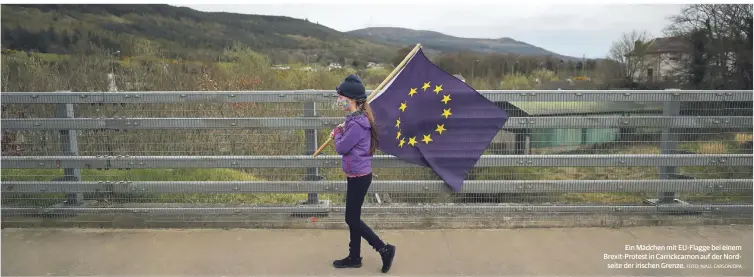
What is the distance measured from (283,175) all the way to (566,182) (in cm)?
268

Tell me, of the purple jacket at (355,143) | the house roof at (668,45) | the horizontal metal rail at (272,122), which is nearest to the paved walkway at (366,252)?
the purple jacket at (355,143)

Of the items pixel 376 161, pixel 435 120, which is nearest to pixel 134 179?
pixel 376 161

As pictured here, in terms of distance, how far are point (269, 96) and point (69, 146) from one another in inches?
77.7

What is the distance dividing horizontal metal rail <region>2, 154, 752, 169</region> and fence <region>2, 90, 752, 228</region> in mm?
11

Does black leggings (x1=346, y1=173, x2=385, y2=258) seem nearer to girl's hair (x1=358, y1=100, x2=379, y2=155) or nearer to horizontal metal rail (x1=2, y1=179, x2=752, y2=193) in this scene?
girl's hair (x1=358, y1=100, x2=379, y2=155)

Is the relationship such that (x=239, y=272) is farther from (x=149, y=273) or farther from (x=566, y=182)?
(x=566, y=182)

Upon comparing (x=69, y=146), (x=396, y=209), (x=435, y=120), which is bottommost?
(x=396, y=209)

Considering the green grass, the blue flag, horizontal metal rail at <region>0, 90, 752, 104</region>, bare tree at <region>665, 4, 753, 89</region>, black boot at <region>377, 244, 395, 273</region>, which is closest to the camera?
black boot at <region>377, 244, 395, 273</region>

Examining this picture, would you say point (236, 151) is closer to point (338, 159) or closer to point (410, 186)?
point (338, 159)

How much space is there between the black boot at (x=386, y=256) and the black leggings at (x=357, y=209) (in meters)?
0.04

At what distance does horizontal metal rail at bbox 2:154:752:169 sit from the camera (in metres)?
4.85

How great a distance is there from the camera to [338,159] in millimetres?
4785

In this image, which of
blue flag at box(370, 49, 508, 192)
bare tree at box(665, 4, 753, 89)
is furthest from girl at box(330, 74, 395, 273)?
bare tree at box(665, 4, 753, 89)

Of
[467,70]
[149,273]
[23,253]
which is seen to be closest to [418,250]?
[149,273]
